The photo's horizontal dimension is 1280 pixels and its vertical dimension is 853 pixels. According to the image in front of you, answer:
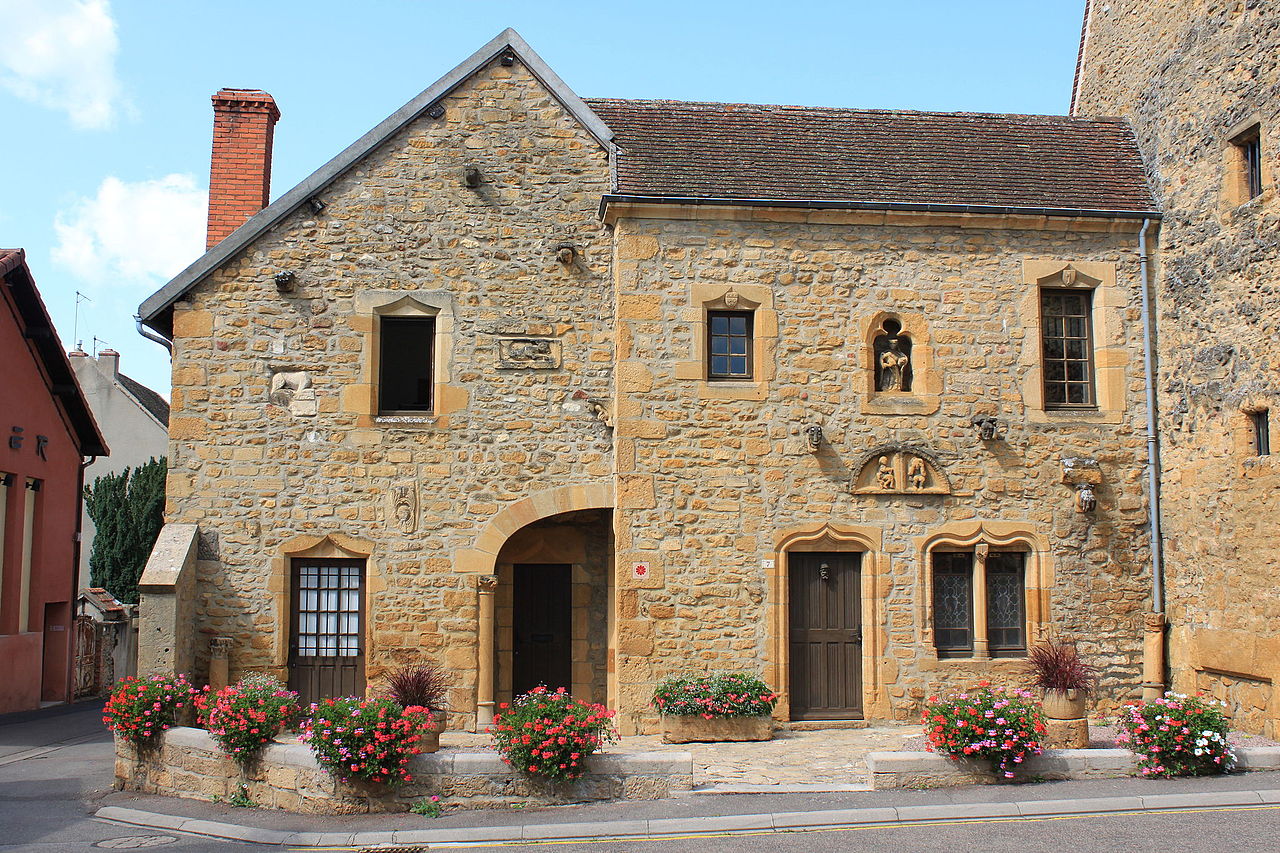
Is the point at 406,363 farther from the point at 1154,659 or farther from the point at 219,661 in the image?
the point at 1154,659

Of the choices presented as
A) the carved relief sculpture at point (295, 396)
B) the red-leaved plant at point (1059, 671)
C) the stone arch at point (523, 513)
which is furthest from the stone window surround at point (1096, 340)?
the carved relief sculpture at point (295, 396)

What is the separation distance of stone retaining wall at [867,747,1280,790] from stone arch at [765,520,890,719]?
9.11ft

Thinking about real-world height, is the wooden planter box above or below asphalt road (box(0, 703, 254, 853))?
above

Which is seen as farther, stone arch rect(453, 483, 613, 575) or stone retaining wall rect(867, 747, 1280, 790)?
stone arch rect(453, 483, 613, 575)

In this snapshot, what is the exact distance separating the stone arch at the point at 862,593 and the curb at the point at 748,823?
355 centimetres

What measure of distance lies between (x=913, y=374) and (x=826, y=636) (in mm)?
2989

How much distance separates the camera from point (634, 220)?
1209 cm

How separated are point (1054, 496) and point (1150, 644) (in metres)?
1.84

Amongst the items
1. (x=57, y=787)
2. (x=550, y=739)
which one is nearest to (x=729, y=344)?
(x=550, y=739)

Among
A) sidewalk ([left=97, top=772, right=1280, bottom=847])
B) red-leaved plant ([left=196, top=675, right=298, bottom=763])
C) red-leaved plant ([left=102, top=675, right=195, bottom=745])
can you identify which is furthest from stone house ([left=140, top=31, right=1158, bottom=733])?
sidewalk ([left=97, top=772, right=1280, bottom=847])

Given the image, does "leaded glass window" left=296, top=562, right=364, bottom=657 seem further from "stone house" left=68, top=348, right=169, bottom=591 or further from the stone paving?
"stone house" left=68, top=348, right=169, bottom=591

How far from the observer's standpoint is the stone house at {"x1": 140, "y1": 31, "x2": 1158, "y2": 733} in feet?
39.1

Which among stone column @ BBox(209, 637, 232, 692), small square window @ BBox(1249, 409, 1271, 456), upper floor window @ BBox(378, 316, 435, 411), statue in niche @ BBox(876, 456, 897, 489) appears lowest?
stone column @ BBox(209, 637, 232, 692)

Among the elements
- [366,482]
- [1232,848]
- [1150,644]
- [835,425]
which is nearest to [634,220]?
[835,425]
